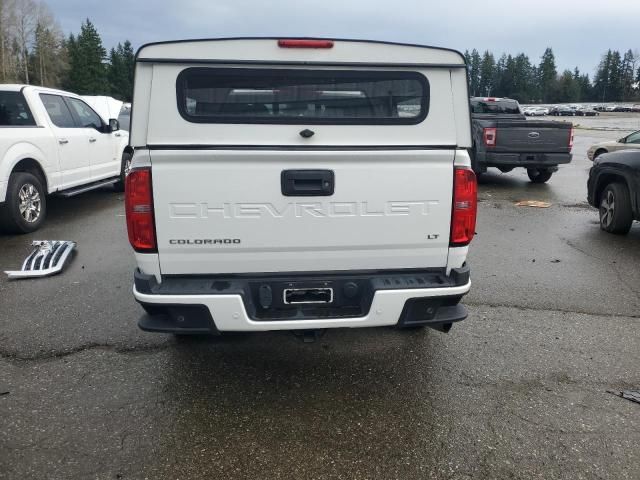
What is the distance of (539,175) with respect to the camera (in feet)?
41.7

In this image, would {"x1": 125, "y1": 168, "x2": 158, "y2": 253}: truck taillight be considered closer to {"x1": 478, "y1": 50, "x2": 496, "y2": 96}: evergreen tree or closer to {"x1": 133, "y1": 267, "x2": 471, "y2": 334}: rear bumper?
{"x1": 133, "y1": 267, "x2": 471, "y2": 334}: rear bumper

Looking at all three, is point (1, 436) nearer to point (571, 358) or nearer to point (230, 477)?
point (230, 477)

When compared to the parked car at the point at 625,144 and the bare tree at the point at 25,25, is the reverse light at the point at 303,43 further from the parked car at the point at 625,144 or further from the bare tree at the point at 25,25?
the bare tree at the point at 25,25

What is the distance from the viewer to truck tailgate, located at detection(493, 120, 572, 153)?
11.3 meters

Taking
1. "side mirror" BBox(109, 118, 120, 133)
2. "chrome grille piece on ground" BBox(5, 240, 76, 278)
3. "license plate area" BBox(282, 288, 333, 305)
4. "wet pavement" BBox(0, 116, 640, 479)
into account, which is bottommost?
"wet pavement" BBox(0, 116, 640, 479)

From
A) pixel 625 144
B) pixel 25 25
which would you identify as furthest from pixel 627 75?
pixel 625 144

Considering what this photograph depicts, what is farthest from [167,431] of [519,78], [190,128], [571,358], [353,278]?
[519,78]

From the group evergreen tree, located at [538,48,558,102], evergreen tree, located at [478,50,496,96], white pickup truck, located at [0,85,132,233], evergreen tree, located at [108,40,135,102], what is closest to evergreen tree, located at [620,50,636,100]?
evergreen tree, located at [538,48,558,102]

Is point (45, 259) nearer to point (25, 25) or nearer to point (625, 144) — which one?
point (625, 144)

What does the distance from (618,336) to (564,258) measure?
2309mm

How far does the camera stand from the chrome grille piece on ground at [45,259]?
5.52 m

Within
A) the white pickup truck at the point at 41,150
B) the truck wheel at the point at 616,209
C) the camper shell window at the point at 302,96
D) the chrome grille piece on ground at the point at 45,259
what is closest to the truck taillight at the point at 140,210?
the camper shell window at the point at 302,96

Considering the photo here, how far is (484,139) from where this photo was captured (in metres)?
11.5

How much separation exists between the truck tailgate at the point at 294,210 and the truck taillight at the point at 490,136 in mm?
8917
